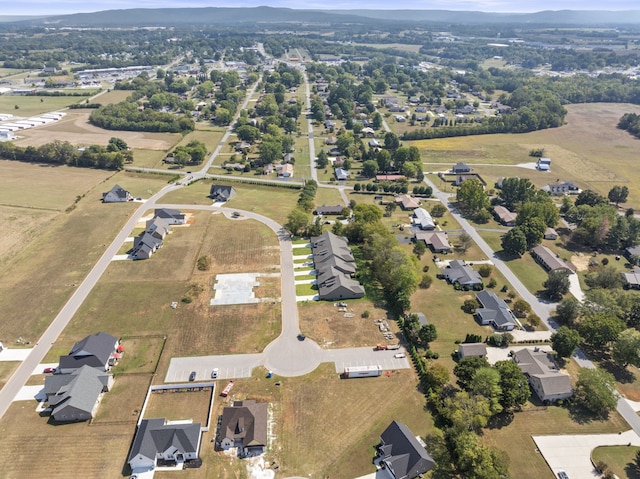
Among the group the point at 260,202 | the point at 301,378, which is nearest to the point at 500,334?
the point at 301,378

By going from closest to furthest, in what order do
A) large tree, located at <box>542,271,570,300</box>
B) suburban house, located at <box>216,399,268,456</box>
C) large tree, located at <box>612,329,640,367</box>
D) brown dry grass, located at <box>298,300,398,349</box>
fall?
1. suburban house, located at <box>216,399,268,456</box>
2. large tree, located at <box>612,329,640,367</box>
3. brown dry grass, located at <box>298,300,398,349</box>
4. large tree, located at <box>542,271,570,300</box>

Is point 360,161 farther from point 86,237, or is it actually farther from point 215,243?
point 86,237

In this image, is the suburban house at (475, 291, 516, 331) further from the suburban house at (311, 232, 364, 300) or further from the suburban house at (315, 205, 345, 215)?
the suburban house at (315, 205, 345, 215)

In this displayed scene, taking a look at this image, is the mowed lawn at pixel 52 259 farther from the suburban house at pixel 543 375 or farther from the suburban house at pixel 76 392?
the suburban house at pixel 543 375

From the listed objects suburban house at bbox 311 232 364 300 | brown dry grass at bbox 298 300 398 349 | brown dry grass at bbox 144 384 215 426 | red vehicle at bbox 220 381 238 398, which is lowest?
brown dry grass at bbox 144 384 215 426

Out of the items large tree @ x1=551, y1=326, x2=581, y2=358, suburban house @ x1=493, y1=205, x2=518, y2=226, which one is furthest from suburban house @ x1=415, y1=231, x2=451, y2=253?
large tree @ x1=551, y1=326, x2=581, y2=358

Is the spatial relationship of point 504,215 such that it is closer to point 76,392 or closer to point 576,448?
point 576,448
